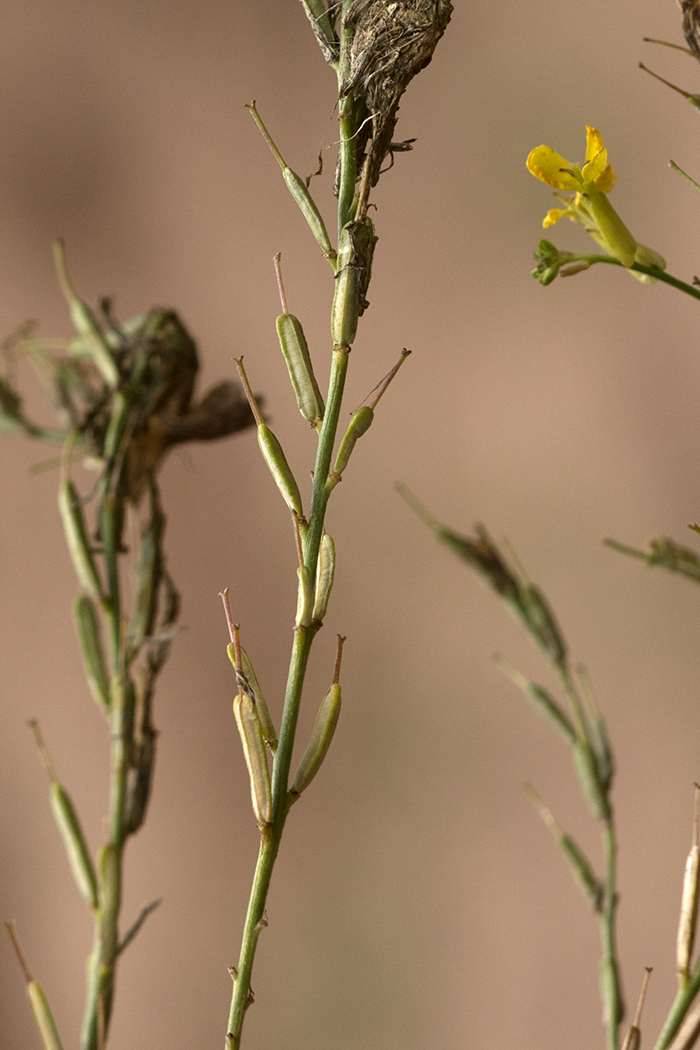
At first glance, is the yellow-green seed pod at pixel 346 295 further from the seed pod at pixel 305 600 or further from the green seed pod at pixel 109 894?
the green seed pod at pixel 109 894

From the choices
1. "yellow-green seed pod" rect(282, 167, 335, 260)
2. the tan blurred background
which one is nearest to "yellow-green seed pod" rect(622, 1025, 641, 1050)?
"yellow-green seed pod" rect(282, 167, 335, 260)

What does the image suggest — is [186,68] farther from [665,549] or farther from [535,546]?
[665,549]

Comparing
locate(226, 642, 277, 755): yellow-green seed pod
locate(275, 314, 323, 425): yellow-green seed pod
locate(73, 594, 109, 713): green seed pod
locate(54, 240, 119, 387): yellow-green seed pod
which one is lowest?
locate(226, 642, 277, 755): yellow-green seed pod

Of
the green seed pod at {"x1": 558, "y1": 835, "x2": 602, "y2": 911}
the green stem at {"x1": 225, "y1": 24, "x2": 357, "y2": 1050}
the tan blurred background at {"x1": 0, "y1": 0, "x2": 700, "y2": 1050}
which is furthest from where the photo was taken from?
the tan blurred background at {"x1": 0, "y1": 0, "x2": 700, "y2": 1050}

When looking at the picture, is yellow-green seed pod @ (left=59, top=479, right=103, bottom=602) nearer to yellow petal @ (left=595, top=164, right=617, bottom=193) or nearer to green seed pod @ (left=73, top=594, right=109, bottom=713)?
green seed pod @ (left=73, top=594, right=109, bottom=713)

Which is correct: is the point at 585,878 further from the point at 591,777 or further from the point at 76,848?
the point at 76,848

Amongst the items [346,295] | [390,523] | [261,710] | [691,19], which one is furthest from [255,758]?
[390,523]

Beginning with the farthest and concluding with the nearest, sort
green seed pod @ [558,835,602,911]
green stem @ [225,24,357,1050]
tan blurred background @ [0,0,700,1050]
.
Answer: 1. tan blurred background @ [0,0,700,1050]
2. green seed pod @ [558,835,602,911]
3. green stem @ [225,24,357,1050]
